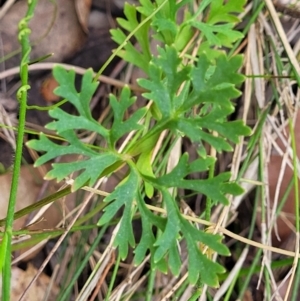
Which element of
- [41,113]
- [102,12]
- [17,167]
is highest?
[102,12]

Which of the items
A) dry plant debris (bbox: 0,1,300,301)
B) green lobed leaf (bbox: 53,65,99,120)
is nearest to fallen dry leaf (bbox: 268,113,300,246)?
dry plant debris (bbox: 0,1,300,301)

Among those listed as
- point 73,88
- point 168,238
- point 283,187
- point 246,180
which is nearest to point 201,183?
A: point 168,238

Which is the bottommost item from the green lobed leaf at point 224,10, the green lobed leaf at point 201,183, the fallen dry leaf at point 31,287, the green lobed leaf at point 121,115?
the fallen dry leaf at point 31,287

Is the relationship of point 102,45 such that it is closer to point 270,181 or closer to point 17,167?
point 270,181

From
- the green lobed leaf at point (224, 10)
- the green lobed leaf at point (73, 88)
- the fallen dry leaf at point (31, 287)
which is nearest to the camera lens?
the green lobed leaf at point (73, 88)

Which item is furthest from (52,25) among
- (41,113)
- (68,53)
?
(41,113)

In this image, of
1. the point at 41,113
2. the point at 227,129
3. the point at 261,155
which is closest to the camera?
the point at 227,129

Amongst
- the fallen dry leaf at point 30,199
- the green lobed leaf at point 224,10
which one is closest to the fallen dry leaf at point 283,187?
the green lobed leaf at point 224,10

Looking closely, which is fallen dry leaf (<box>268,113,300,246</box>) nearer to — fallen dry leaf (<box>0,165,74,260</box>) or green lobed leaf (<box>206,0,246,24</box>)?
green lobed leaf (<box>206,0,246,24</box>)

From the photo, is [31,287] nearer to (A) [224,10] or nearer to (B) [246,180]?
(B) [246,180]

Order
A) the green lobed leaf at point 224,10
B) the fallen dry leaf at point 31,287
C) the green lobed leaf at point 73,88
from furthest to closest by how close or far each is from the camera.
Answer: the fallen dry leaf at point 31,287 → the green lobed leaf at point 224,10 → the green lobed leaf at point 73,88

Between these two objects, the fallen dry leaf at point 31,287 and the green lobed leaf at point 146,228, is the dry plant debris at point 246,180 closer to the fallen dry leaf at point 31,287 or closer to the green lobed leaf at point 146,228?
the fallen dry leaf at point 31,287
